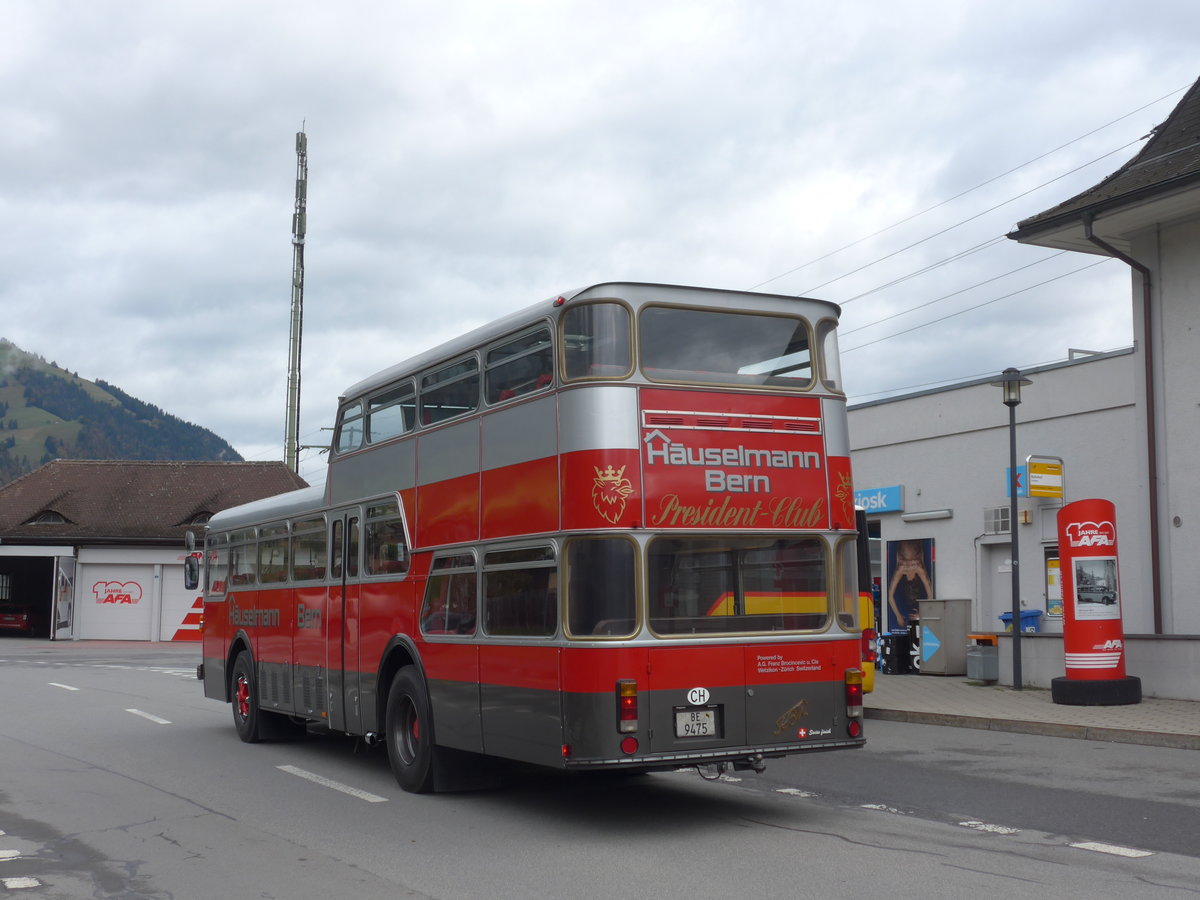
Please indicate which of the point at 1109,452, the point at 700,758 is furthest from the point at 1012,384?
the point at 700,758


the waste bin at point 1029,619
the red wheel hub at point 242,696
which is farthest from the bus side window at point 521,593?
the waste bin at point 1029,619

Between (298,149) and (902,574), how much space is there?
44.0 m

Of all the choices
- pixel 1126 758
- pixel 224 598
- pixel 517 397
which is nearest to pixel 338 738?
pixel 224 598

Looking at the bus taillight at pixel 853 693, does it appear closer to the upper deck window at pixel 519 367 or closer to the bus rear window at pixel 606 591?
the bus rear window at pixel 606 591

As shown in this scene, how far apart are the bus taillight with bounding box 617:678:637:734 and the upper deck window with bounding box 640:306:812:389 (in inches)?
82.1

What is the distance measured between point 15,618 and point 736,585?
4961 centimetres

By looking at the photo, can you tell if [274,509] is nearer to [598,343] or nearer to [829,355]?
[598,343]

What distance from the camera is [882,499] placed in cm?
2544

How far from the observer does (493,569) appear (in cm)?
992

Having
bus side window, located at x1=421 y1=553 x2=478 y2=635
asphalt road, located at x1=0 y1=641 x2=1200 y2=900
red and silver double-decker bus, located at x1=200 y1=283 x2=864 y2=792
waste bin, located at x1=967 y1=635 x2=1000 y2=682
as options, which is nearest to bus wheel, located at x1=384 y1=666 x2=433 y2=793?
red and silver double-decker bus, located at x1=200 y1=283 x2=864 y2=792

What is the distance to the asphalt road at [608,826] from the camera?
7492 mm

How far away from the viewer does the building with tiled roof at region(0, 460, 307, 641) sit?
49844mm

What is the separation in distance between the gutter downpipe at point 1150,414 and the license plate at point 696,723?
12.3 m

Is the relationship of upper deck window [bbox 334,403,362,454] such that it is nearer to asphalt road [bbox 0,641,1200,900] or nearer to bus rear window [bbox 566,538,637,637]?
asphalt road [bbox 0,641,1200,900]
